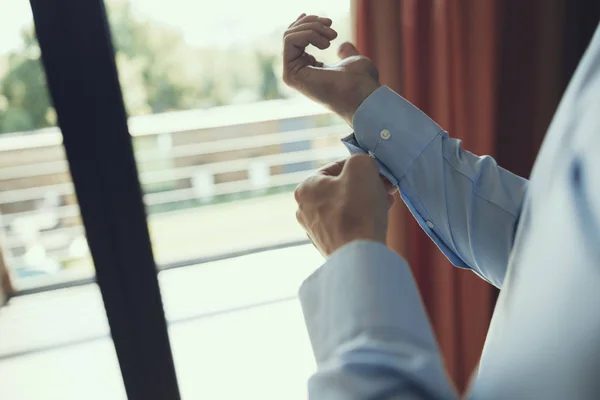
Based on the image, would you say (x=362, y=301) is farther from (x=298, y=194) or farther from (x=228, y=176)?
(x=228, y=176)

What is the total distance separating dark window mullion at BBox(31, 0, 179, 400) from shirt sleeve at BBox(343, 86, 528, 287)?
54cm

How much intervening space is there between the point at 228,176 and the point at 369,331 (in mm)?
2371

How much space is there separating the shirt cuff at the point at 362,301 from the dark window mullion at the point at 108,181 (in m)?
0.70

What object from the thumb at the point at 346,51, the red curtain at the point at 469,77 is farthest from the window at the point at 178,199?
the thumb at the point at 346,51

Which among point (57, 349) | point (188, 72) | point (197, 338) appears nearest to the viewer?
point (57, 349)

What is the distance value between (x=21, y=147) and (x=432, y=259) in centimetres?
188

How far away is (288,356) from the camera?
186cm

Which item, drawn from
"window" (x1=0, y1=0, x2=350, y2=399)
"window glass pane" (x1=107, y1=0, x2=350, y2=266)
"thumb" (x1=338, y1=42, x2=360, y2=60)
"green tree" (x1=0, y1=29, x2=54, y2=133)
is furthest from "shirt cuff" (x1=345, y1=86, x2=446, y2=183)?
"window glass pane" (x1=107, y1=0, x2=350, y2=266)

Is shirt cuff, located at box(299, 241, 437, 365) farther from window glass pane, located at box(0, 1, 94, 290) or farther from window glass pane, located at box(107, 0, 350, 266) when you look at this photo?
window glass pane, located at box(0, 1, 94, 290)

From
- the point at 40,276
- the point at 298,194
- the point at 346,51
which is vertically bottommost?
the point at 40,276

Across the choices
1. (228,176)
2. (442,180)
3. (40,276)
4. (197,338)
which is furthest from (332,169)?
(228,176)

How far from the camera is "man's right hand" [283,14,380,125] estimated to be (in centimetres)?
67

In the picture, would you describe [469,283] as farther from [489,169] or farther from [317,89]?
[317,89]

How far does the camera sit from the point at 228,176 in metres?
2.66
